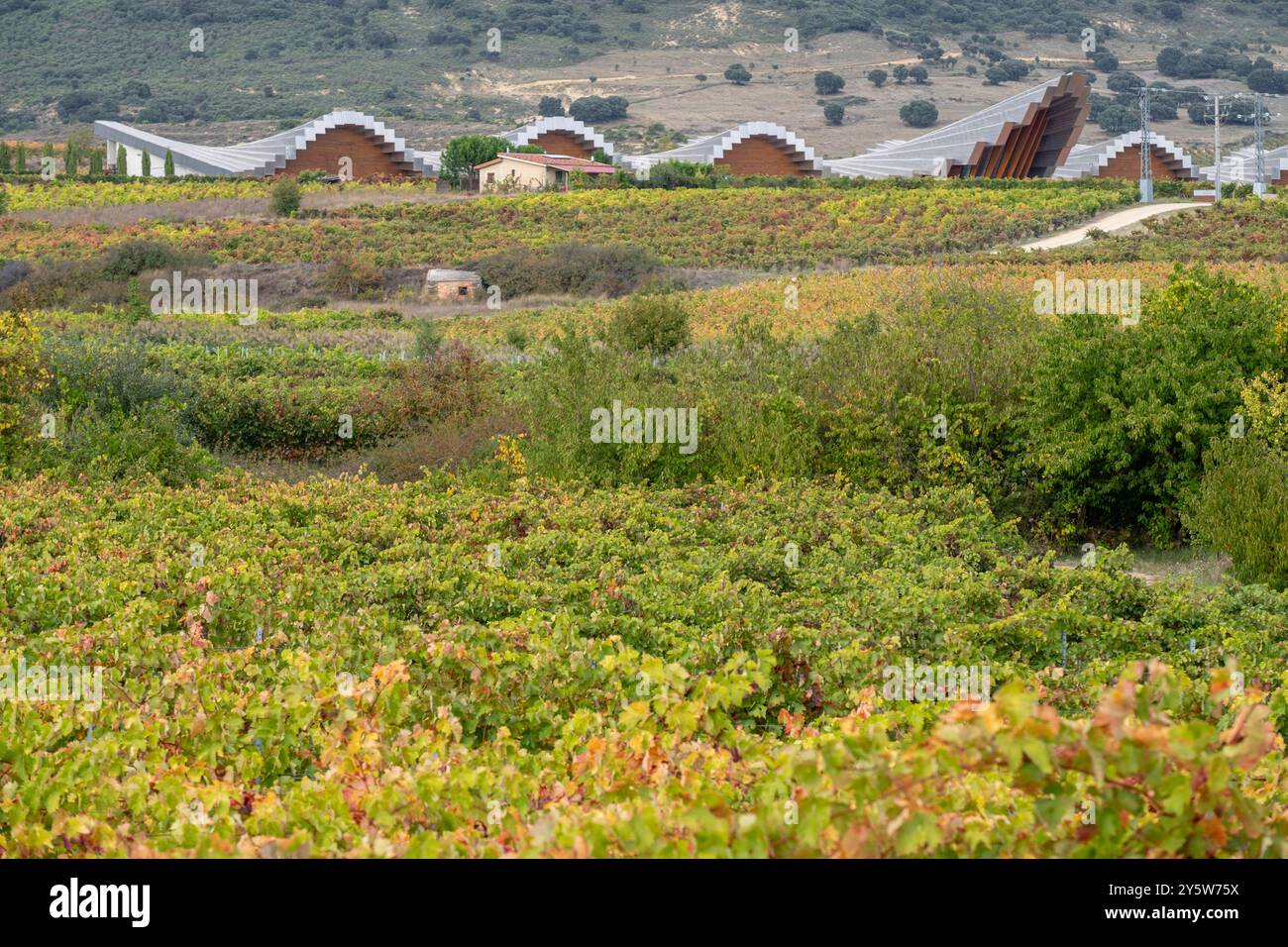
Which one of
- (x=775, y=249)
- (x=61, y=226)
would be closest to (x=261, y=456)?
(x=775, y=249)

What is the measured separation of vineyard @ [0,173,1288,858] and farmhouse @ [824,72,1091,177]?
4427cm

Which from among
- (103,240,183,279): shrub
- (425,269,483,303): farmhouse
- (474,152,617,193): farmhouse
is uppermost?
(474,152,617,193): farmhouse

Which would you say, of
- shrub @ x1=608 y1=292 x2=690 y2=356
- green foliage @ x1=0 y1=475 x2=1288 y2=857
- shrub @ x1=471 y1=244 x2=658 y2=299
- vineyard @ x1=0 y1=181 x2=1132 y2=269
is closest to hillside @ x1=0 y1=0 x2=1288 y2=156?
vineyard @ x1=0 y1=181 x2=1132 y2=269

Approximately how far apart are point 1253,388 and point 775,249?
34.5 meters

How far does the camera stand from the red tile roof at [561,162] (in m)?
66.2

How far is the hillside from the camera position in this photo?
110 metres

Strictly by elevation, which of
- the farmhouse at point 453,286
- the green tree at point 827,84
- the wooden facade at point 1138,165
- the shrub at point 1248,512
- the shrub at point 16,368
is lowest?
the shrub at point 1248,512

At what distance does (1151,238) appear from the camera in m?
45.3

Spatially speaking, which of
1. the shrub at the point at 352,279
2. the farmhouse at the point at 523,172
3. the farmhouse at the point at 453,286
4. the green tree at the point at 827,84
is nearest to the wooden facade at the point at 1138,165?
the farmhouse at the point at 523,172

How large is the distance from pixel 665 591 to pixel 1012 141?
64350mm

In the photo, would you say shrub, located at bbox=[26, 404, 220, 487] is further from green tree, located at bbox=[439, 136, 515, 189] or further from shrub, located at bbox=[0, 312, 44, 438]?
green tree, located at bbox=[439, 136, 515, 189]

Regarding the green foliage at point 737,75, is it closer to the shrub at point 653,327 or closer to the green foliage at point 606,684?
the shrub at point 653,327

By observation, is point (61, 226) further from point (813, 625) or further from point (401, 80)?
point (401, 80)

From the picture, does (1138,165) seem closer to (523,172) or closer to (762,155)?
(762,155)
